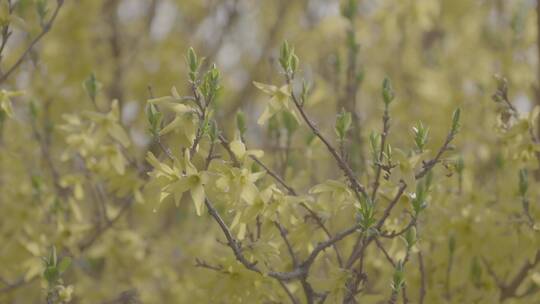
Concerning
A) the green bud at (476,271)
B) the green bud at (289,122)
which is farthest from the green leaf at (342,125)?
the green bud at (476,271)

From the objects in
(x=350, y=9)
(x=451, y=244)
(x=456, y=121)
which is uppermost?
(x=350, y=9)

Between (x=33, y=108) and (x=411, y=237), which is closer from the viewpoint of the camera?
(x=411, y=237)

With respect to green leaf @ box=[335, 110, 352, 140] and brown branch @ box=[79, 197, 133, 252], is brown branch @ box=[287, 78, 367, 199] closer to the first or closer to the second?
green leaf @ box=[335, 110, 352, 140]

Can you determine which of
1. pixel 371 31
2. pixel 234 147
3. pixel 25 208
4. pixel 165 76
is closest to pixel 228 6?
pixel 165 76

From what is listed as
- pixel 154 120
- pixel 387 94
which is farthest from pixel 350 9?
pixel 154 120

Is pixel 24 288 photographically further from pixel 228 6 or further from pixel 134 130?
pixel 228 6

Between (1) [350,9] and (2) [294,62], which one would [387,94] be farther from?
(1) [350,9]

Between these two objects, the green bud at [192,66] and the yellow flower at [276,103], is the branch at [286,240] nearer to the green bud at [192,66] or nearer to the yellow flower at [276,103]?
the yellow flower at [276,103]

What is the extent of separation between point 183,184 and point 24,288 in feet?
4.79

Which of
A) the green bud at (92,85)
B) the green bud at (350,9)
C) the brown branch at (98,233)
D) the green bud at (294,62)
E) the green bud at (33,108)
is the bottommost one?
the brown branch at (98,233)

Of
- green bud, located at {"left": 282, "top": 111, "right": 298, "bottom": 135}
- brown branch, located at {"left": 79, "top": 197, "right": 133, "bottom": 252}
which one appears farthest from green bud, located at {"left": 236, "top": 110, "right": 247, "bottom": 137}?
brown branch, located at {"left": 79, "top": 197, "right": 133, "bottom": 252}

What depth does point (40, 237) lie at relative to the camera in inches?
118

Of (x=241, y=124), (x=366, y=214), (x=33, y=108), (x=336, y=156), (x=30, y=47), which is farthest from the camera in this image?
(x=33, y=108)

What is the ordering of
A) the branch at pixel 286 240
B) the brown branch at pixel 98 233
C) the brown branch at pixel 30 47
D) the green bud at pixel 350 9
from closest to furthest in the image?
the branch at pixel 286 240 < the brown branch at pixel 30 47 < the brown branch at pixel 98 233 < the green bud at pixel 350 9
